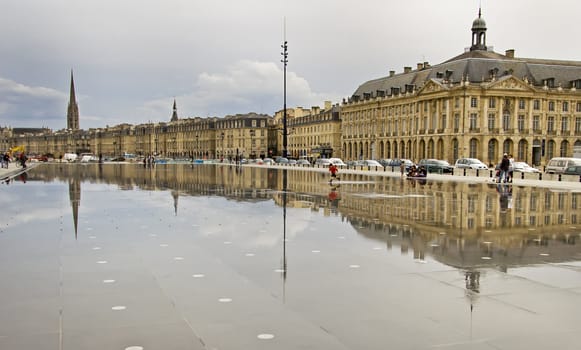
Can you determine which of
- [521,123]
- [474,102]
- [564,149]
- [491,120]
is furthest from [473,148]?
[564,149]

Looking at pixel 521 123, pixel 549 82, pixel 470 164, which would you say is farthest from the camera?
pixel 549 82

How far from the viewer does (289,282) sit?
733 centimetres

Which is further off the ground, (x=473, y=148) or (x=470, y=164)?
(x=473, y=148)

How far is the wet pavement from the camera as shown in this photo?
209 inches

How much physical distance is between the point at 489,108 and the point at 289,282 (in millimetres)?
75178

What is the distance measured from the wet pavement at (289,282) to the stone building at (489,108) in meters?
65.1

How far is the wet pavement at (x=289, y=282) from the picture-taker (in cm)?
530

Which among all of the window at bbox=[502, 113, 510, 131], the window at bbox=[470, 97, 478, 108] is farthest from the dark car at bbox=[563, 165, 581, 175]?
the window at bbox=[502, 113, 510, 131]

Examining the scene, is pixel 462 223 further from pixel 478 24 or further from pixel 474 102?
pixel 478 24

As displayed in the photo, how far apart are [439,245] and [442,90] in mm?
72732

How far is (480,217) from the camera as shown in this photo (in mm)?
14633

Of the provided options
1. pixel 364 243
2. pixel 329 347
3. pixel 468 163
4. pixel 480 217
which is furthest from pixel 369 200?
pixel 468 163

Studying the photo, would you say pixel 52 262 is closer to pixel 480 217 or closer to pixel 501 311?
pixel 501 311

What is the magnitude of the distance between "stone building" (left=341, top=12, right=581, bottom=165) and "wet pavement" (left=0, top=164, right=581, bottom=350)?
213 feet
